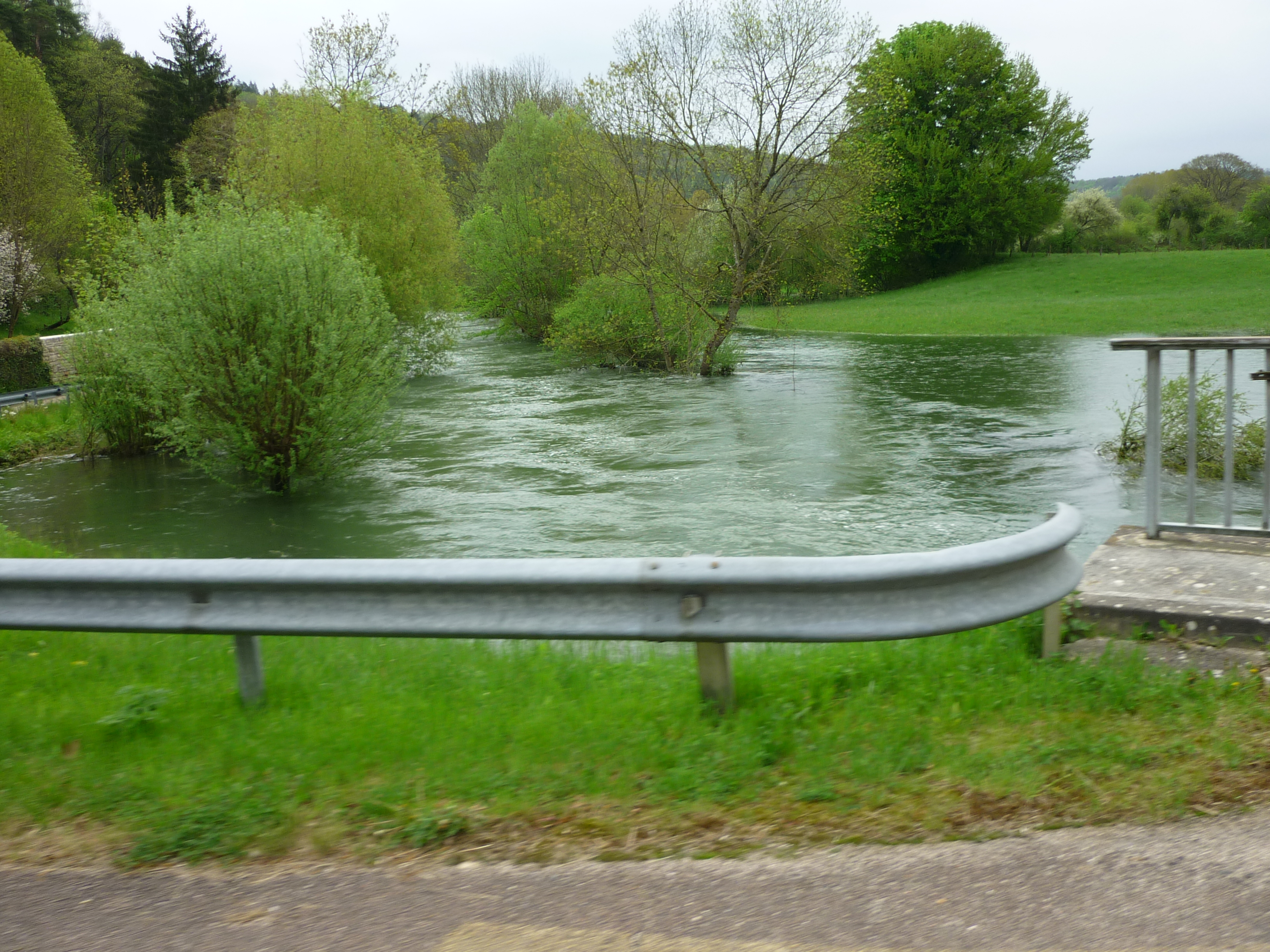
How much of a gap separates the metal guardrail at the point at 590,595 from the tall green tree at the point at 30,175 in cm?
4526

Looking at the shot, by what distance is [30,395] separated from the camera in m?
28.1

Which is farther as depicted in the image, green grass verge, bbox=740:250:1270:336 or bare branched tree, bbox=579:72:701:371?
green grass verge, bbox=740:250:1270:336

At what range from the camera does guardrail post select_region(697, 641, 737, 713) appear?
14.2 ft

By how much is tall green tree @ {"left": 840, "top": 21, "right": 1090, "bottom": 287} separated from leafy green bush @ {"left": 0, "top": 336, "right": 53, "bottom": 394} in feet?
155

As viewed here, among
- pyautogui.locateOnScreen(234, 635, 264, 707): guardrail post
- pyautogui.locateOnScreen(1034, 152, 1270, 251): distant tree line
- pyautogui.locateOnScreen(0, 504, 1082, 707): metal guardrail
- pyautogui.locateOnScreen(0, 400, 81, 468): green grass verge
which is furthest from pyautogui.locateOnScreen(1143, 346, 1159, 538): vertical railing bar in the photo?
pyautogui.locateOnScreen(1034, 152, 1270, 251): distant tree line

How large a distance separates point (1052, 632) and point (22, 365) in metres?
31.1

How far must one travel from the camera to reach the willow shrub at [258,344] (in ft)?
50.3

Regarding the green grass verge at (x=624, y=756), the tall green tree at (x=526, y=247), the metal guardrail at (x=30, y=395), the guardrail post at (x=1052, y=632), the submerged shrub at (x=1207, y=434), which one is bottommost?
the submerged shrub at (x=1207, y=434)

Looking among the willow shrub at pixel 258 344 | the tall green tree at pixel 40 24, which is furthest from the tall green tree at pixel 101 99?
the willow shrub at pixel 258 344

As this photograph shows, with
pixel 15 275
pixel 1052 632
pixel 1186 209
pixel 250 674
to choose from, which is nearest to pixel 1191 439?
pixel 1052 632

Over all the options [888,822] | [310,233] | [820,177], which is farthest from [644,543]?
[820,177]

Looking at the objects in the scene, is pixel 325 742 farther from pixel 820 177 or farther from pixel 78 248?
pixel 78 248

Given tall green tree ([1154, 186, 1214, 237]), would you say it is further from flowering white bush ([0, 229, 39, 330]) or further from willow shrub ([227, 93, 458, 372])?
flowering white bush ([0, 229, 39, 330])

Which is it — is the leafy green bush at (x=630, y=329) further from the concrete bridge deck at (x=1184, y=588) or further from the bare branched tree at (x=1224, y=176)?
the bare branched tree at (x=1224, y=176)
